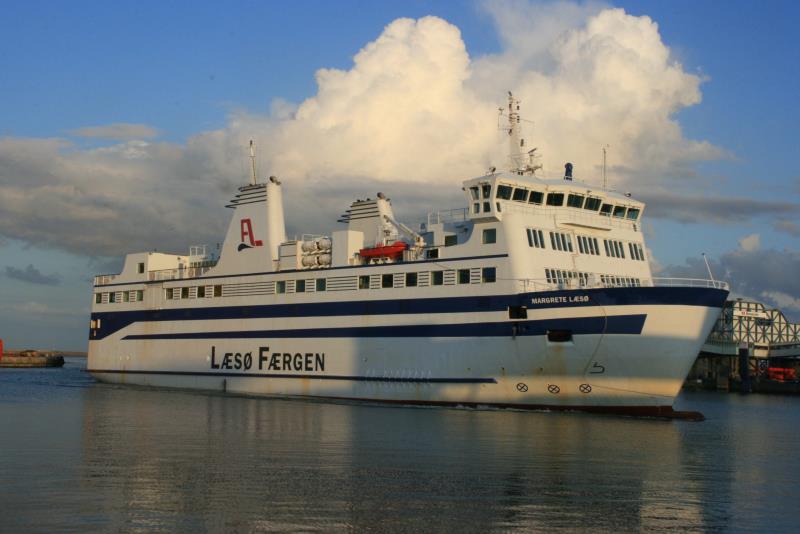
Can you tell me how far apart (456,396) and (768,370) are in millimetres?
49515

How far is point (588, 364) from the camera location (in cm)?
3350

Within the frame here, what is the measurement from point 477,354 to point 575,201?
793cm

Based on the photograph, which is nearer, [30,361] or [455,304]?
[455,304]

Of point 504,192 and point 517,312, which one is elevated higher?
point 504,192

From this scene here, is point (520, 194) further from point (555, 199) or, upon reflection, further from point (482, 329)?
point (482, 329)

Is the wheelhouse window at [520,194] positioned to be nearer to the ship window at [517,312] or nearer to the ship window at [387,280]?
the ship window at [517,312]

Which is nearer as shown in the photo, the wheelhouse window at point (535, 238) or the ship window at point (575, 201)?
the wheelhouse window at point (535, 238)

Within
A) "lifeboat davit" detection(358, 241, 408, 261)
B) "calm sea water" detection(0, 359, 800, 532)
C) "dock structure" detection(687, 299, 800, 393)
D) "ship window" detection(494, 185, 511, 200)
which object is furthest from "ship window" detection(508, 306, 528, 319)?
"dock structure" detection(687, 299, 800, 393)

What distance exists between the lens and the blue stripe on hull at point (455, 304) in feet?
107

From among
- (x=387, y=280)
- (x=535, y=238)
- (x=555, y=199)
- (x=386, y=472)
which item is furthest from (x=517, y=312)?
(x=386, y=472)

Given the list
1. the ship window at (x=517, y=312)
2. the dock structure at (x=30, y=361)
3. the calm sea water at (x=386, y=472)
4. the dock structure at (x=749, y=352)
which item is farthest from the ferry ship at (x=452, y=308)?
the dock structure at (x=30, y=361)

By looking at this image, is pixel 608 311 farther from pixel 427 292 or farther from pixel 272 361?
pixel 272 361

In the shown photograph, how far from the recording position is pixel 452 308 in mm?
36438

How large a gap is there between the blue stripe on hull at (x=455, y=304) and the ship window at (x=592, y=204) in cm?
596
